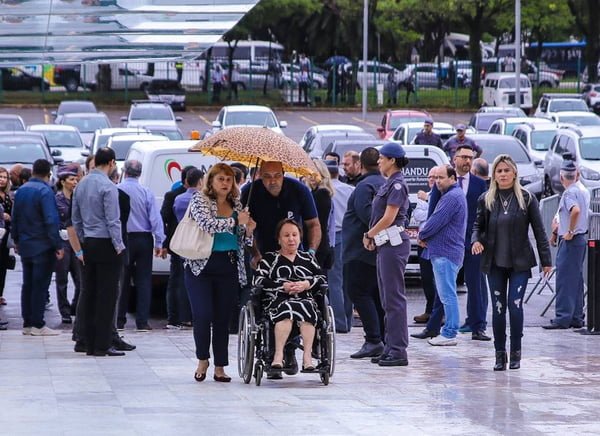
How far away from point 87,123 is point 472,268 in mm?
30068

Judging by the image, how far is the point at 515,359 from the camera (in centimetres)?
1226

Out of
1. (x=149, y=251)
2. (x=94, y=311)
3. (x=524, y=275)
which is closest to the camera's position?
(x=524, y=275)

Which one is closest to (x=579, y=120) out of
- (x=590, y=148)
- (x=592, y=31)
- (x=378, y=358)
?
(x=590, y=148)

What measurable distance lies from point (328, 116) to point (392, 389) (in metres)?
51.1

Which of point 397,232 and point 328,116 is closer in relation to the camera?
point 397,232

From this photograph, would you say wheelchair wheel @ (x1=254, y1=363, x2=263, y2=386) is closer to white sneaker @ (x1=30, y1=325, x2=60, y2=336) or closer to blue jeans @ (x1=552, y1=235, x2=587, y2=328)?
white sneaker @ (x1=30, y1=325, x2=60, y2=336)

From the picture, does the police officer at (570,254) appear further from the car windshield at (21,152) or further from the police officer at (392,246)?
the car windshield at (21,152)

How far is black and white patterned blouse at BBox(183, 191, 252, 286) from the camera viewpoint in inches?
433

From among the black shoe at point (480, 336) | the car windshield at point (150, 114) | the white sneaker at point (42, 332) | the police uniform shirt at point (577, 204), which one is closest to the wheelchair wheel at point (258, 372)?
the black shoe at point (480, 336)

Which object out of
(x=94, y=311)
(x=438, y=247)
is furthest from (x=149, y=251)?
(x=438, y=247)

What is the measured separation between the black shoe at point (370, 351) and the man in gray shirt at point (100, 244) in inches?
84.8

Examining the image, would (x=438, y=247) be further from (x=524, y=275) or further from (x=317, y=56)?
(x=317, y=56)

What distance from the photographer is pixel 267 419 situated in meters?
9.40

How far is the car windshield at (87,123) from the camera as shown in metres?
42.9
